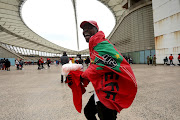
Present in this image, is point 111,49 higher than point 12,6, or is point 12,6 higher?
point 12,6

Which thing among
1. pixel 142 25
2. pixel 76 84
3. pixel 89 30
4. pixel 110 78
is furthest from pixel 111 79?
pixel 142 25

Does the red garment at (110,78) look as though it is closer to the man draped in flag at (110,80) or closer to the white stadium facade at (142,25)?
→ the man draped in flag at (110,80)

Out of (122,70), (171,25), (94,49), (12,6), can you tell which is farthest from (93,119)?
(12,6)

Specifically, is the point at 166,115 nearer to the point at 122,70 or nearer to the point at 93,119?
the point at 93,119

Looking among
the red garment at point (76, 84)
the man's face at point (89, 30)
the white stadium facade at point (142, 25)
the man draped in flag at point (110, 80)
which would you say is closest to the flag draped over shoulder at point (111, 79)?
the man draped in flag at point (110, 80)

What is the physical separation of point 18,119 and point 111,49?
2.06m

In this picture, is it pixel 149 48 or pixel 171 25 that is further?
pixel 149 48

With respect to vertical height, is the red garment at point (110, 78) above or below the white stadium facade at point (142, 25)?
below

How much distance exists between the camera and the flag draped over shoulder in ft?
3.05

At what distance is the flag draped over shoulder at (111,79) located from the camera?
93 centimetres

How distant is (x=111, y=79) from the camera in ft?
3.14

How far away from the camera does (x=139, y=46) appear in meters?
18.8

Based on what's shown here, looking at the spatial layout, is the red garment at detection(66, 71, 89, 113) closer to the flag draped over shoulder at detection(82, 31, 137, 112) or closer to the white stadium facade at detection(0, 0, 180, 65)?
the flag draped over shoulder at detection(82, 31, 137, 112)

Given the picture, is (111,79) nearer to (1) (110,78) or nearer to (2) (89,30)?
(1) (110,78)
